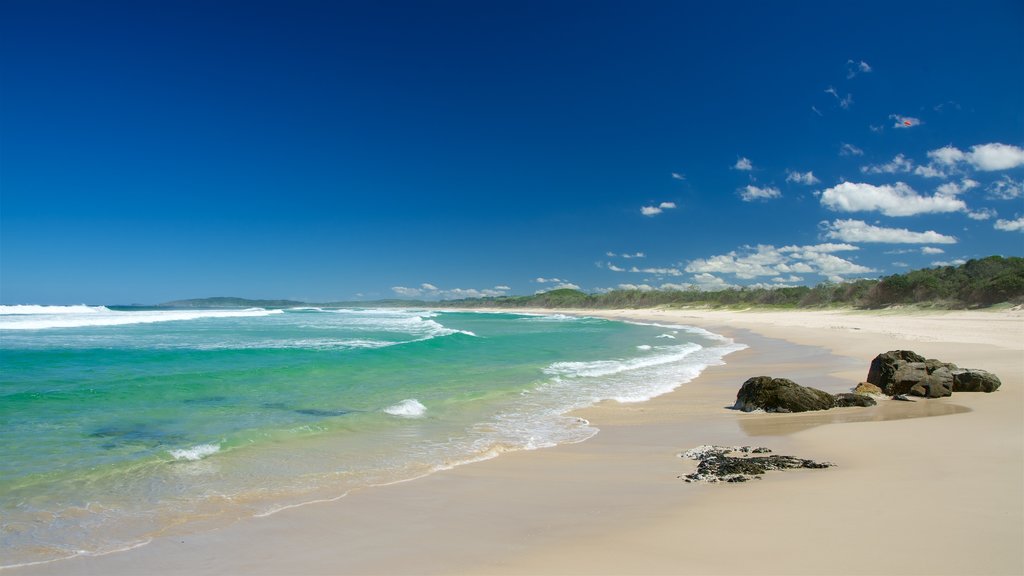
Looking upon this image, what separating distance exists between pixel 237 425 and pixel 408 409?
127 inches

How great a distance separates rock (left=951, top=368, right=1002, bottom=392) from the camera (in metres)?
11.3

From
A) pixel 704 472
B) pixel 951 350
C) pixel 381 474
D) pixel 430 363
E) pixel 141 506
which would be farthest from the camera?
pixel 430 363

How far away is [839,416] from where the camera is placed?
9859 mm

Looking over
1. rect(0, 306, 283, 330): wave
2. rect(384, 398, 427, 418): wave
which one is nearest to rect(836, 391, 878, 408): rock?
rect(384, 398, 427, 418): wave

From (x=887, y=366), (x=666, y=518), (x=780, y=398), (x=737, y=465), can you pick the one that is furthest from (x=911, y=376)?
(x=666, y=518)

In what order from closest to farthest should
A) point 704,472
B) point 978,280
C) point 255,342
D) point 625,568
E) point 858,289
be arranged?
point 625,568
point 704,472
point 255,342
point 978,280
point 858,289

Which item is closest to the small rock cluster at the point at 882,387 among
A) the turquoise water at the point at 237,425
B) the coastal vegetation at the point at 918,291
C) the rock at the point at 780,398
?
the rock at the point at 780,398

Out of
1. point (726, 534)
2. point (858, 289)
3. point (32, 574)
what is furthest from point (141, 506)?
point (858, 289)

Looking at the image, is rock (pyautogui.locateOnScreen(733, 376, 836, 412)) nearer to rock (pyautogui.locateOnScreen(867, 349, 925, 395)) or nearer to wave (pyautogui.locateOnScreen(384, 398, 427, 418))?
rock (pyautogui.locateOnScreen(867, 349, 925, 395))

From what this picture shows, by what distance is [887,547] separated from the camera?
4043 mm

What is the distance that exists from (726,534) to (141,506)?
19.6ft

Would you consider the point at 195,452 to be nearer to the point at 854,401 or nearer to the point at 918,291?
the point at 854,401

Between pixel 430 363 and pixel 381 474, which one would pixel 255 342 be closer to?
pixel 430 363

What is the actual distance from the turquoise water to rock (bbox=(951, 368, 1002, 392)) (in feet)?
19.8
